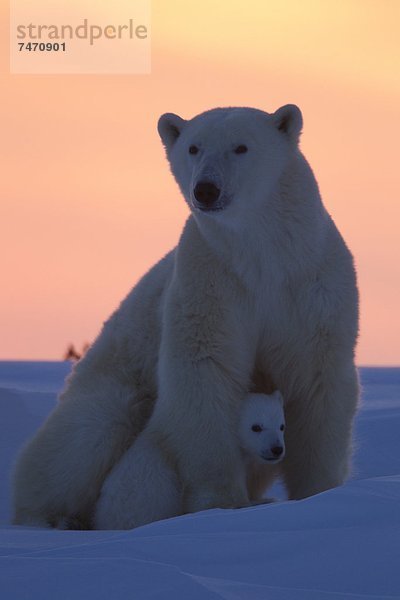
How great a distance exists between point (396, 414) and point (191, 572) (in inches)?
236

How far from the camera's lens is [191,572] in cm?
315

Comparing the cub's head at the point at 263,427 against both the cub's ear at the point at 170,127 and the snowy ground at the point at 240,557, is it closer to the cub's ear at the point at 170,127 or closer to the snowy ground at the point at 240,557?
the snowy ground at the point at 240,557

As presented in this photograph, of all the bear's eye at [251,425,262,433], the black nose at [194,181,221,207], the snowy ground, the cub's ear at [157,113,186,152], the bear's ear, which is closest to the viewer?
A: the snowy ground

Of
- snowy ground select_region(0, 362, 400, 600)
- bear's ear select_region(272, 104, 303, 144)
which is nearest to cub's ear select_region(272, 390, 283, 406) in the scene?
bear's ear select_region(272, 104, 303, 144)

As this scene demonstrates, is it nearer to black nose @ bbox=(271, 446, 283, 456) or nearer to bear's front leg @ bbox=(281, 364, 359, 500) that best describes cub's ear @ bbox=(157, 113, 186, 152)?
bear's front leg @ bbox=(281, 364, 359, 500)

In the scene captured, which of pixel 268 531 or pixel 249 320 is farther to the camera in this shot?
pixel 249 320

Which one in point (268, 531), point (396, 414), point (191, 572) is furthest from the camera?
point (396, 414)

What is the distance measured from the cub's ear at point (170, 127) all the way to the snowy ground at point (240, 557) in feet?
7.07

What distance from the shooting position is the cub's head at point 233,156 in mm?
5000

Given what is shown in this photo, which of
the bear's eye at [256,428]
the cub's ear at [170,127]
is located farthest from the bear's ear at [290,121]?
the bear's eye at [256,428]

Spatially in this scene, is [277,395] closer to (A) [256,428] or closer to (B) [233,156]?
(A) [256,428]

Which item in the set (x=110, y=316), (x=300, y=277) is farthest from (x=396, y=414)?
(x=300, y=277)

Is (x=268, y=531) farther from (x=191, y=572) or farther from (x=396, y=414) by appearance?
(x=396, y=414)

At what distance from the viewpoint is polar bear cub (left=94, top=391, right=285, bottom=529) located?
518cm
